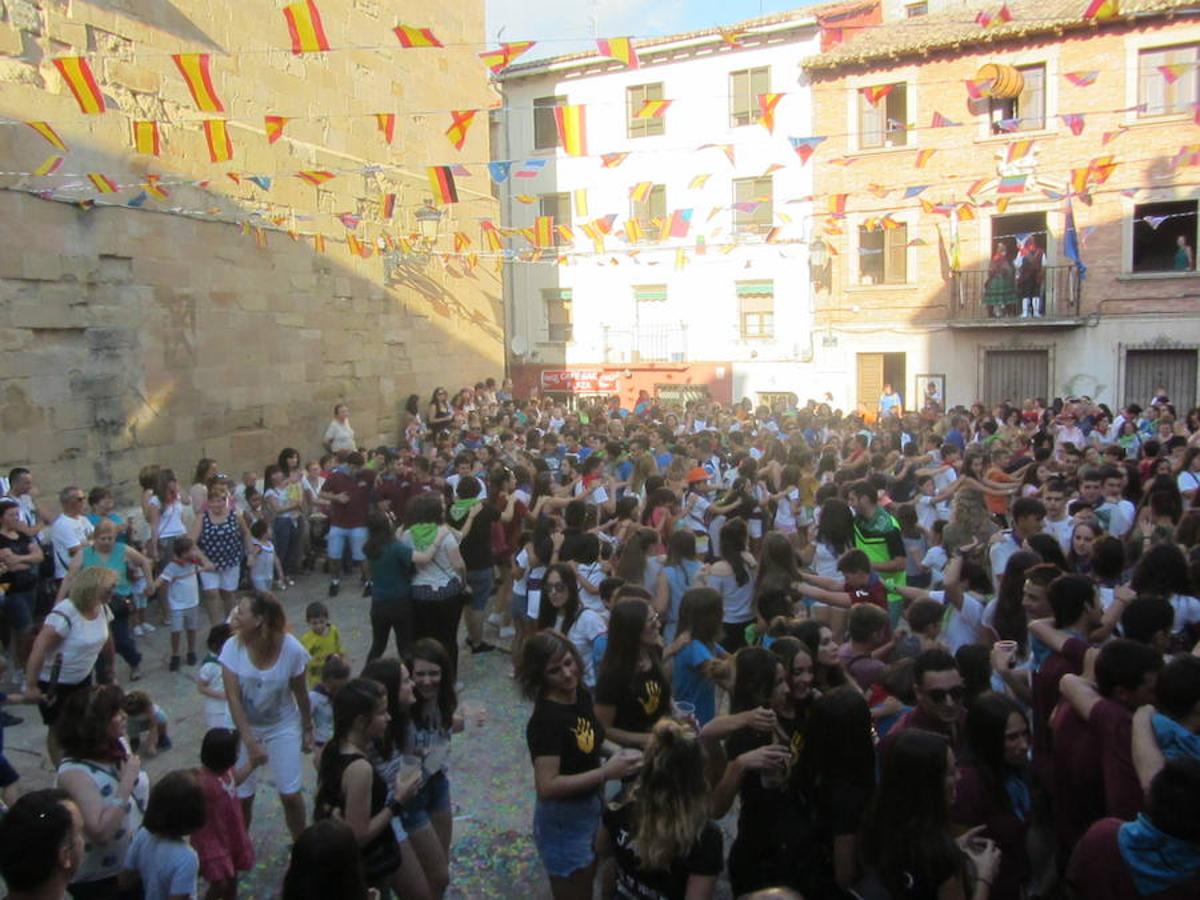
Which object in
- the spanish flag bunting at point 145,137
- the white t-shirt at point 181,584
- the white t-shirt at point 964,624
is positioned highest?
the spanish flag bunting at point 145,137

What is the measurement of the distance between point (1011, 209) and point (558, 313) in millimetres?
12227

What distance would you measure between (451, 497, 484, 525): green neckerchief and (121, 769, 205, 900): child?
467cm

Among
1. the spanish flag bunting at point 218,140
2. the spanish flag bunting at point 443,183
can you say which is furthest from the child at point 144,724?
the spanish flag bunting at point 443,183

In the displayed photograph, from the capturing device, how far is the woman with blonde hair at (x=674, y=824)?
288 centimetres

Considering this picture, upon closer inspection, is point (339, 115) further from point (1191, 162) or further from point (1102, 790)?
point (1191, 162)

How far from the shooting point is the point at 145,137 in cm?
1077

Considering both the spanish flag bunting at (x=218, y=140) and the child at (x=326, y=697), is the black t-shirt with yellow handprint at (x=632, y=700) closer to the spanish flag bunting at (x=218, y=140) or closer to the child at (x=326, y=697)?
the child at (x=326, y=697)

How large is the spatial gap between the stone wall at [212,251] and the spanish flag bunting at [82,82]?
0.53m

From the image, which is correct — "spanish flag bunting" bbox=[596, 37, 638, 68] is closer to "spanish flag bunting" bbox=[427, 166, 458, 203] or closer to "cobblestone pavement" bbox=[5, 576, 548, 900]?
"spanish flag bunting" bbox=[427, 166, 458, 203]

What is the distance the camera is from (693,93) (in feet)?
80.4

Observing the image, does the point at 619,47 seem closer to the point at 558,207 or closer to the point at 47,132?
the point at 47,132

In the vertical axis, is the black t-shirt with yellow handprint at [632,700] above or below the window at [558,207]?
Answer: below

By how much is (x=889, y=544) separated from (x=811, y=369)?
682 inches

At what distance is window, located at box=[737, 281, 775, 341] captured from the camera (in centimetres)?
2386
